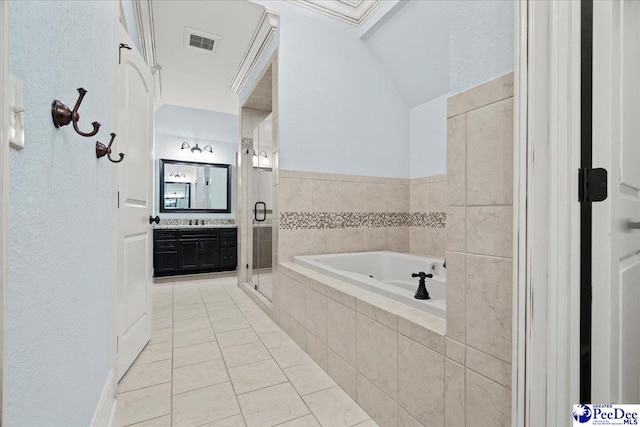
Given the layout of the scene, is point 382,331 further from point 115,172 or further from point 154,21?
point 154,21

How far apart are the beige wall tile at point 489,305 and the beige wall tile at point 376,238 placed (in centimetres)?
202

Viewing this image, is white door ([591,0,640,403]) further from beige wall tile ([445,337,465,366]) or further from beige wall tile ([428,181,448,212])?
beige wall tile ([428,181,448,212])

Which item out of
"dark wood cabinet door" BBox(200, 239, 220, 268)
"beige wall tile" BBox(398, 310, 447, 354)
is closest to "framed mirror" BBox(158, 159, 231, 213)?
"dark wood cabinet door" BBox(200, 239, 220, 268)

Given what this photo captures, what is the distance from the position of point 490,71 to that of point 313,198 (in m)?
1.93

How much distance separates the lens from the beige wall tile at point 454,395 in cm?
96

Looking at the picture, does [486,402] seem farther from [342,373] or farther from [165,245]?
[165,245]

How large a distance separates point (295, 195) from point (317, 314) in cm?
113

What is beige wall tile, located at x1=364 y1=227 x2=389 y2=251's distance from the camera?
2979mm

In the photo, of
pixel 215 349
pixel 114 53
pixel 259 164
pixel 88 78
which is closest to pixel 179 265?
pixel 259 164

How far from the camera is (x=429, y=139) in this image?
3.04 m

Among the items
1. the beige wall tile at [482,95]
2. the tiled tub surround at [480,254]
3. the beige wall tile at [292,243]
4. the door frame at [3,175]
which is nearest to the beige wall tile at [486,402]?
the tiled tub surround at [480,254]

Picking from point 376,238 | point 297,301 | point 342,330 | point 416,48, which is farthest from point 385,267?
point 416,48

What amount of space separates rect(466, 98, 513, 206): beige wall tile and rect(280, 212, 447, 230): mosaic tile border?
72.3 inches

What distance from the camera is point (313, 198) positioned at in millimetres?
2725
